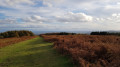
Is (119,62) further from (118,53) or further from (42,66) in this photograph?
(42,66)

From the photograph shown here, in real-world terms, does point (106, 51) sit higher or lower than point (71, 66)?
higher

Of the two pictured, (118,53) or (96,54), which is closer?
(118,53)

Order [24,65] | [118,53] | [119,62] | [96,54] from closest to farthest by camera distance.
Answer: [119,62], [118,53], [24,65], [96,54]

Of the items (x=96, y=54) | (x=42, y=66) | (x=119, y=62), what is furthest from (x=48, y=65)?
(x=119, y=62)

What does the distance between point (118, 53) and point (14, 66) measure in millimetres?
5219

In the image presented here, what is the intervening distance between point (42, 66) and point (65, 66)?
115 centimetres

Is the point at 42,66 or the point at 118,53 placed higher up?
the point at 118,53

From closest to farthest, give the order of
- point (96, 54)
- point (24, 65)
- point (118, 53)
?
1. point (118, 53)
2. point (24, 65)
3. point (96, 54)

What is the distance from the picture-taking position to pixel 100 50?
217 inches

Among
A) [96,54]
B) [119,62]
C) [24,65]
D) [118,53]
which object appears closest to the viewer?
[119,62]

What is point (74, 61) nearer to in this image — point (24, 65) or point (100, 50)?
point (100, 50)

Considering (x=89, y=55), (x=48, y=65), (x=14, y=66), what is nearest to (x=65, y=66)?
(x=48, y=65)

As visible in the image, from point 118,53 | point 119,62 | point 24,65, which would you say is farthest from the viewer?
point 24,65

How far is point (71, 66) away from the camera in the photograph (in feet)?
15.8
